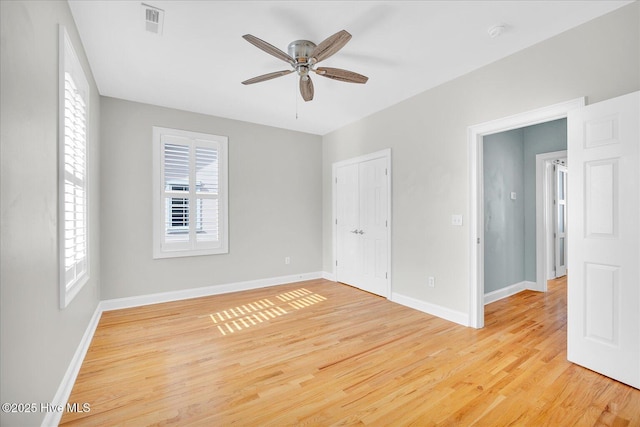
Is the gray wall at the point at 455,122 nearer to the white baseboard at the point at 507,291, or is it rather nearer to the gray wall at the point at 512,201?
the gray wall at the point at 512,201

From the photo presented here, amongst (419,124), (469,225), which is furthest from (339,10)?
(469,225)

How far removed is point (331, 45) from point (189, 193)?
3.04 m

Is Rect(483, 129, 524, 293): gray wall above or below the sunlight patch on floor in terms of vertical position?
above

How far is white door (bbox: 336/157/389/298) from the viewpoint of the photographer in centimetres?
431

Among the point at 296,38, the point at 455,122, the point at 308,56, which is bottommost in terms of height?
the point at 455,122

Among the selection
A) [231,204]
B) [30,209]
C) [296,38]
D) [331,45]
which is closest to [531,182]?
[331,45]

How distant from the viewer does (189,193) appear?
169 inches

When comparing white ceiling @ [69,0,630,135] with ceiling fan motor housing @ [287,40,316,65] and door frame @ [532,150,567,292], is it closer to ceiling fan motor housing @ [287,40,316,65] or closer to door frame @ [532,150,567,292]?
ceiling fan motor housing @ [287,40,316,65]

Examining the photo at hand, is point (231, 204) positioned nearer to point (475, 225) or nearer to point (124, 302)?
point (124, 302)

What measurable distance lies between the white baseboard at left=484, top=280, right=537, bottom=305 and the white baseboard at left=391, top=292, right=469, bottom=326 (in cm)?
101

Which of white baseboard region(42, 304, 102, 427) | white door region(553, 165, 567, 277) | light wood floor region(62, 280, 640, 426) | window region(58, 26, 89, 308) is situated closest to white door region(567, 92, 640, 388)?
light wood floor region(62, 280, 640, 426)

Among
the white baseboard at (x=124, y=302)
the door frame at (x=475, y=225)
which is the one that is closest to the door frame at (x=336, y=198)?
the white baseboard at (x=124, y=302)

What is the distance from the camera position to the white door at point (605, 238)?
6.64ft

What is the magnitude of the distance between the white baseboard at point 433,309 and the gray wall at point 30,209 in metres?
3.47
